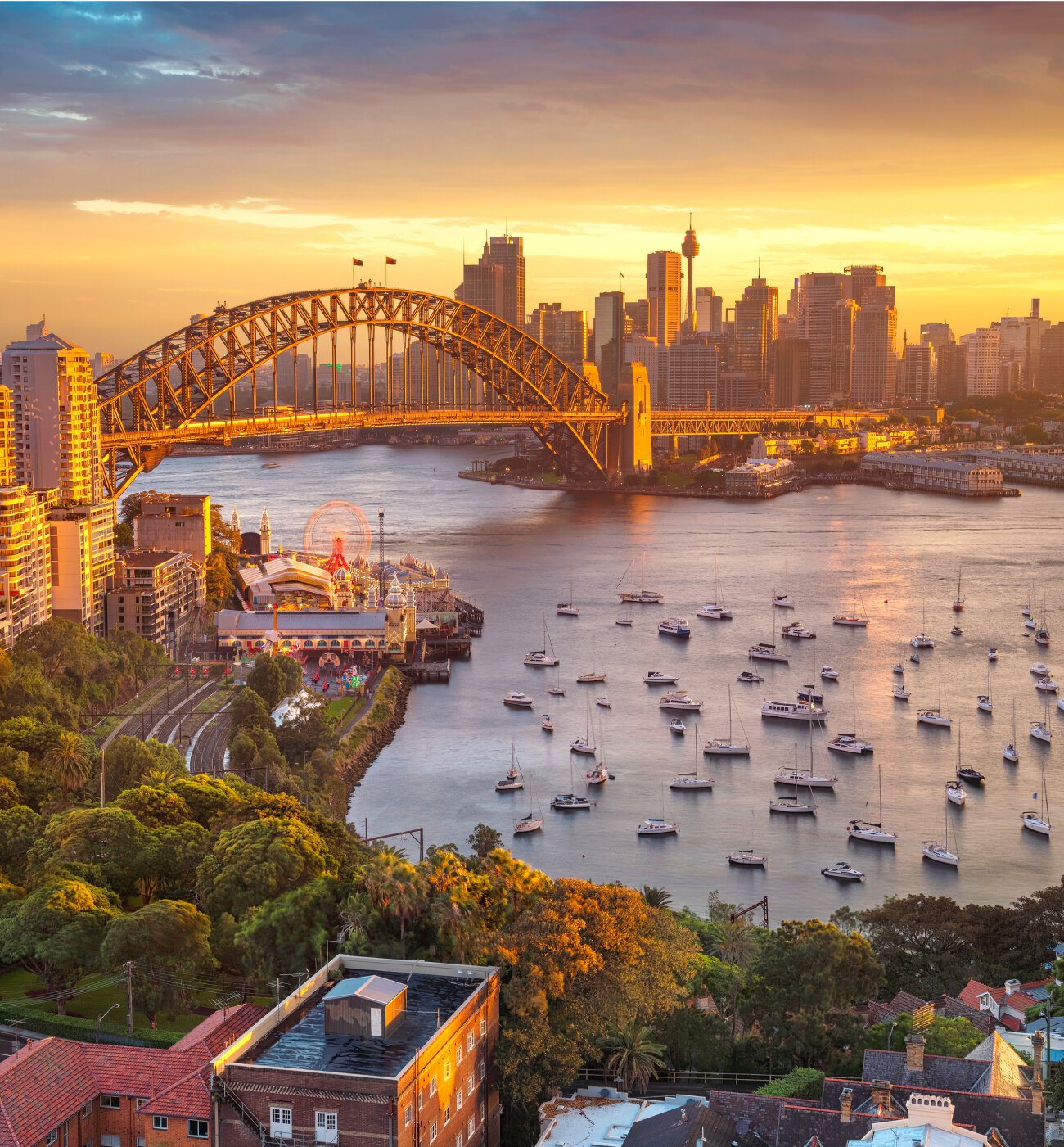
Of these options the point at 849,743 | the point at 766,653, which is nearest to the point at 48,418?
the point at 766,653

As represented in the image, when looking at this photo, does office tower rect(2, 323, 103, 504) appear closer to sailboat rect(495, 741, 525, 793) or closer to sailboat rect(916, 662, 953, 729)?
sailboat rect(495, 741, 525, 793)

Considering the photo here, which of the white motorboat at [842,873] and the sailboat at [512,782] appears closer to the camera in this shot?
the white motorboat at [842,873]

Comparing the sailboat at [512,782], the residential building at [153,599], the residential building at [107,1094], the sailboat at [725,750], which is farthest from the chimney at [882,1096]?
the residential building at [153,599]

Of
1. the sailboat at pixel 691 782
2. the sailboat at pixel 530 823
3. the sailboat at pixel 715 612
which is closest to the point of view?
the sailboat at pixel 530 823

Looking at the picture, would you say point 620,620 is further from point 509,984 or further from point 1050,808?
point 509,984

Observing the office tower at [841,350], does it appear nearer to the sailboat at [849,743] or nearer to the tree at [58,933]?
the sailboat at [849,743]

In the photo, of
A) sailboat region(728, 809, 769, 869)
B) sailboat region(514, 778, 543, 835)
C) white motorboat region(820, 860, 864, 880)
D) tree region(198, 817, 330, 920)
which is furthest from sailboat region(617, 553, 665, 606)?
tree region(198, 817, 330, 920)
